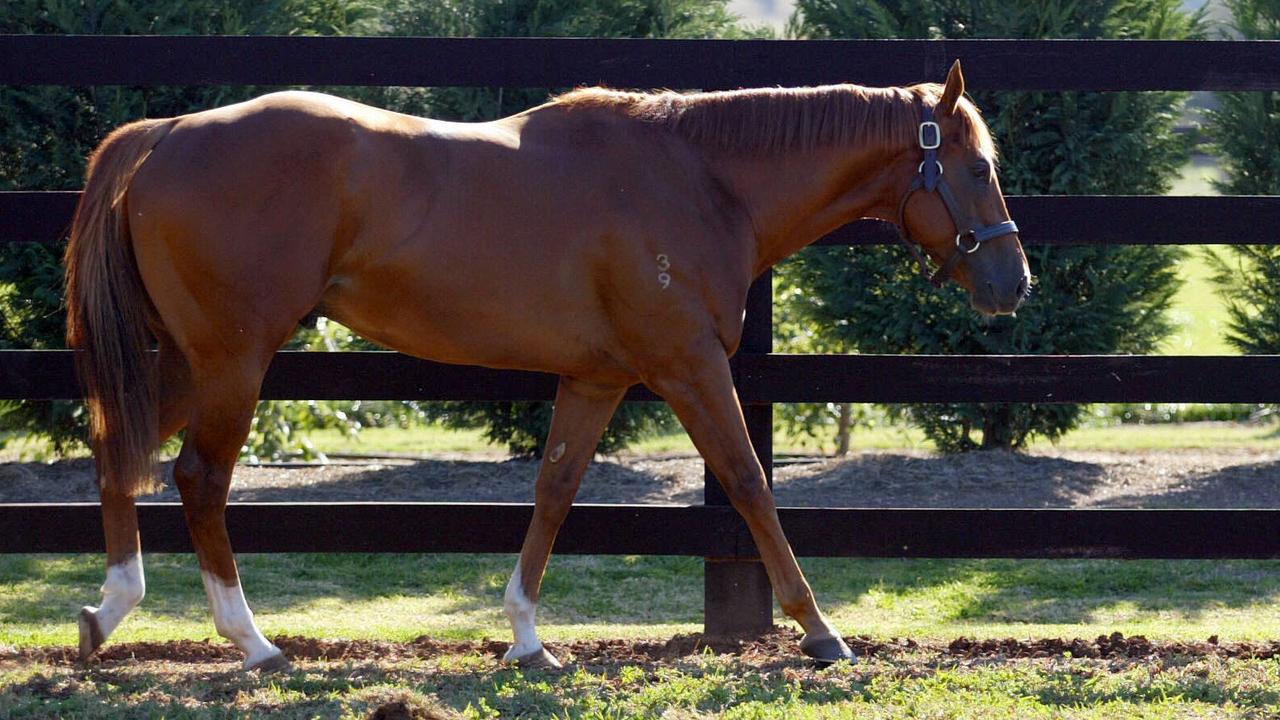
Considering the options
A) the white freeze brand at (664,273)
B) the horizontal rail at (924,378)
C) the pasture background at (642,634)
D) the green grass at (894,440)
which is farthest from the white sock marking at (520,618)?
the green grass at (894,440)

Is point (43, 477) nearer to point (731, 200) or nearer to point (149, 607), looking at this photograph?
point (149, 607)

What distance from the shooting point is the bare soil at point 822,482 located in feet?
24.7

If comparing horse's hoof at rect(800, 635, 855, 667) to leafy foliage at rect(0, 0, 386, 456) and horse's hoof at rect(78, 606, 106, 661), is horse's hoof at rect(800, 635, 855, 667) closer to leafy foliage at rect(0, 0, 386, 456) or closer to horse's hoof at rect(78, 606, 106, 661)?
horse's hoof at rect(78, 606, 106, 661)

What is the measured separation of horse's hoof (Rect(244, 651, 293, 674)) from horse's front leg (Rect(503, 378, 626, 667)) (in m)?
0.76

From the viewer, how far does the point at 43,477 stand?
791 cm

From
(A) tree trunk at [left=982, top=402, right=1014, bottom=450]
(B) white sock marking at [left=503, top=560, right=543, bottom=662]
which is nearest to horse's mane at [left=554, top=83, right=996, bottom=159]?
(B) white sock marking at [left=503, top=560, right=543, bottom=662]

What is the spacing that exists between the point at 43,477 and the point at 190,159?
4.46m

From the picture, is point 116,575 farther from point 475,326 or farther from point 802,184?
point 802,184

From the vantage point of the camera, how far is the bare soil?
24.7 feet

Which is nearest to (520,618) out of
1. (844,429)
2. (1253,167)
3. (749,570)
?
(749,570)

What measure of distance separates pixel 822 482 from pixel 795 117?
11.9ft

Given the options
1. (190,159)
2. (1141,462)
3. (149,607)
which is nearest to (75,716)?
(190,159)

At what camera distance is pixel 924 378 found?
494 cm

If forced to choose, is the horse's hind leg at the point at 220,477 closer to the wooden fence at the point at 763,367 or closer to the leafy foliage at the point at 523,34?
the wooden fence at the point at 763,367
